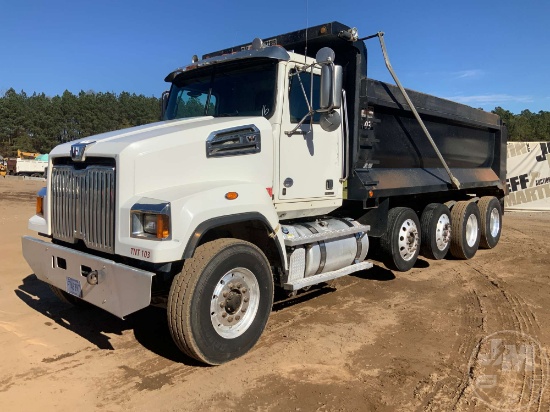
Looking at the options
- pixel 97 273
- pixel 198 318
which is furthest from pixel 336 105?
pixel 97 273

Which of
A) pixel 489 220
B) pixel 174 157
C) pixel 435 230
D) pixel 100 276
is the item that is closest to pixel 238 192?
pixel 174 157

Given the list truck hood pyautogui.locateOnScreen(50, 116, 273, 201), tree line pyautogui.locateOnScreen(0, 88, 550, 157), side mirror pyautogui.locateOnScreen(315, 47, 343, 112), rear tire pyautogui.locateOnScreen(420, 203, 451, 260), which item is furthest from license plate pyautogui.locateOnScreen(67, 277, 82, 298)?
tree line pyautogui.locateOnScreen(0, 88, 550, 157)

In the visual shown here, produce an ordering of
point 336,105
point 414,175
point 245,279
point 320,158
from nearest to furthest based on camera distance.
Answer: point 245,279, point 336,105, point 320,158, point 414,175

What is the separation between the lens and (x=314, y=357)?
4.08 metres

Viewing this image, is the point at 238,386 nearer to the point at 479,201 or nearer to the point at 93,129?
the point at 479,201

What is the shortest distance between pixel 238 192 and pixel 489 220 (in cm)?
740

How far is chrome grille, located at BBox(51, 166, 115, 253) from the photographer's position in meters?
3.74

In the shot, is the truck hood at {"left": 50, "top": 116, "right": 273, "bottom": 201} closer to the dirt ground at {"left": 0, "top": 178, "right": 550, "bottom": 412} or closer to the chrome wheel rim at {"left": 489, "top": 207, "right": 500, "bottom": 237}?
the dirt ground at {"left": 0, "top": 178, "right": 550, "bottom": 412}

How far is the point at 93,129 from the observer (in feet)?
244

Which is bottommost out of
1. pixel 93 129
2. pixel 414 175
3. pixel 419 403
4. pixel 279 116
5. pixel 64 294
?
pixel 419 403

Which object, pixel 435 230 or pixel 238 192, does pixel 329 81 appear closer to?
pixel 238 192

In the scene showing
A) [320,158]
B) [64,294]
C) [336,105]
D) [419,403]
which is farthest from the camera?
[320,158]

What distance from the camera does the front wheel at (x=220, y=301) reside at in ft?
11.8

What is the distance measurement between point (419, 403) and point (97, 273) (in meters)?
2.71
